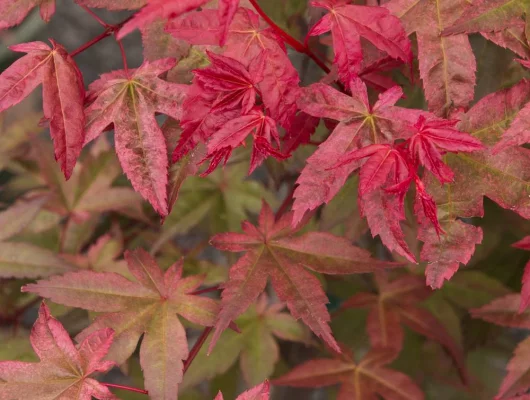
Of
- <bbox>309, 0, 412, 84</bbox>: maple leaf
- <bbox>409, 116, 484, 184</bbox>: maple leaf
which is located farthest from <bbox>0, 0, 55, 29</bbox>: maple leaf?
<bbox>409, 116, 484, 184</bbox>: maple leaf

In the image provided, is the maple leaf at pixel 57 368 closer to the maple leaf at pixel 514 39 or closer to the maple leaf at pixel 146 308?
the maple leaf at pixel 146 308

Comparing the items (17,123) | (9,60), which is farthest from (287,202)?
(9,60)

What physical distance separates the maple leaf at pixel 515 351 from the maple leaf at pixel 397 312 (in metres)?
0.16

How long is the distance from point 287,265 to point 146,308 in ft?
0.68

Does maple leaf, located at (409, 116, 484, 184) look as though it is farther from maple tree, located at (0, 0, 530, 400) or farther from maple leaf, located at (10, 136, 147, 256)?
maple leaf, located at (10, 136, 147, 256)

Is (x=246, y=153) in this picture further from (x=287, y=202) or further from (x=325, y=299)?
(x=325, y=299)

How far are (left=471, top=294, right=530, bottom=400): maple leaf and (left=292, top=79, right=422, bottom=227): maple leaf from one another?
0.95ft

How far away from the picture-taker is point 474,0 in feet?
2.08

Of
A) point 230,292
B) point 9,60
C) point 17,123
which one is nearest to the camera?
point 230,292

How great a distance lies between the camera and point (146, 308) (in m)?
0.77

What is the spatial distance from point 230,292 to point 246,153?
0.26m

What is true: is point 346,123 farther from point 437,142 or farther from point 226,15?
point 226,15

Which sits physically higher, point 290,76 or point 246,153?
point 290,76

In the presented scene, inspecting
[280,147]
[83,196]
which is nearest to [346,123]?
[280,147]
